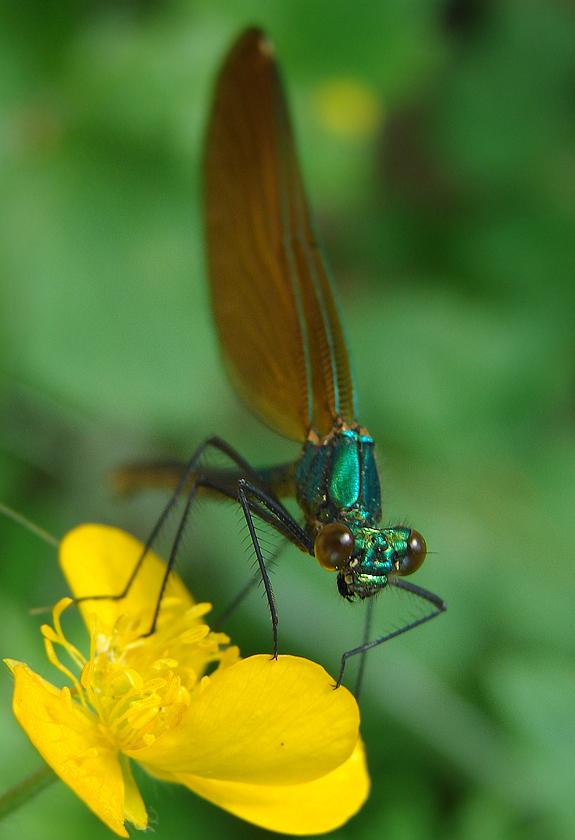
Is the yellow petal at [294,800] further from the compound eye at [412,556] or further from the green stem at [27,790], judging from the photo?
the compound eye at [412,556]

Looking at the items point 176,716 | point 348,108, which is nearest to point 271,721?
point 176,716

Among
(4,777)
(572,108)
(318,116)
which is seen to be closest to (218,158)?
(318,116)

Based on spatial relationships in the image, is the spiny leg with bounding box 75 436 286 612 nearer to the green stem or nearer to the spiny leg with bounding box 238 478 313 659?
the spiny leg with bounding box 238 478 313 659

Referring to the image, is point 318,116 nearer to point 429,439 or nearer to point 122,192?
point 122,192

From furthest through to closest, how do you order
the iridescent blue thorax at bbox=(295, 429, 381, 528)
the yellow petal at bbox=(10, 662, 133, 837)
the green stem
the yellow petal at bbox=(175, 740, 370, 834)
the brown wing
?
the brown wing < the iridescent blue thorax at bbox=(295, 429, 381, 528) < the yellow petal at bbox=(175, 740, 370, 834) < the green stem < the yellow petal at bbox=(10, 662, 133, 837)

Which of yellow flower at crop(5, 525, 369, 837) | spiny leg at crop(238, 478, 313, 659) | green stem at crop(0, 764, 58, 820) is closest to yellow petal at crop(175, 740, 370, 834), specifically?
yellow flower at crop(5, 525, 369, 837)

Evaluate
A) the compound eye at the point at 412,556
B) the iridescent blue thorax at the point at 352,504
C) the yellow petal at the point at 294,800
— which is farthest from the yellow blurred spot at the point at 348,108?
the yellow petal at the point at 294,800
